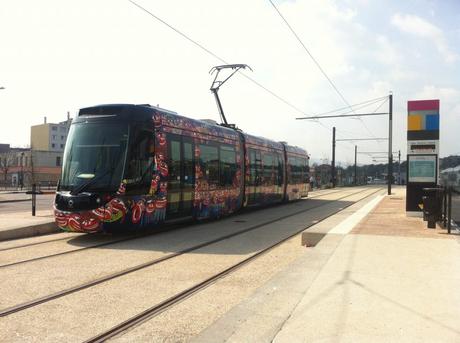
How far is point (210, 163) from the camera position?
1553cm

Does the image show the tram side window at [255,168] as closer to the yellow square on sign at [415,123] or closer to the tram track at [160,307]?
the yellow square on sign at [415,123]

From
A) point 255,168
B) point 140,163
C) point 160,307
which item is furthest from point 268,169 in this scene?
point 160,307

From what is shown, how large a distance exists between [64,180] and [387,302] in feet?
27.3

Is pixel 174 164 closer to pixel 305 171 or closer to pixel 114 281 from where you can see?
pixel 114 281

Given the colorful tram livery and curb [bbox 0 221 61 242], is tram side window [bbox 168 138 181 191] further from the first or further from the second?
curb [bbox 0 221 61 242]

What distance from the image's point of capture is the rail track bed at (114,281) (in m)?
5.39

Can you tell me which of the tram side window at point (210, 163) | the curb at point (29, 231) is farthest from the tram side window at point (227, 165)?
the curb at point (29, 231)

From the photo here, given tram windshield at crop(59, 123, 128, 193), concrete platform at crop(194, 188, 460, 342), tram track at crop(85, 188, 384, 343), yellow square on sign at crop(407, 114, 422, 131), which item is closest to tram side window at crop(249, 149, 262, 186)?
yellow square on sign at crop(407, 114, 422, 131)

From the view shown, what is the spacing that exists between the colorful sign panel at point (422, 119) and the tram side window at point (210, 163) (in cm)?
661

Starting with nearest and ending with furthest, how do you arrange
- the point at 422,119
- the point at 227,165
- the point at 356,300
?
the point at 356,300, the point at 422,119, the point at 227,165

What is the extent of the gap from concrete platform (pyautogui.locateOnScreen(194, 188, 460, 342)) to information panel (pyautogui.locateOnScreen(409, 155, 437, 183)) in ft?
23.2

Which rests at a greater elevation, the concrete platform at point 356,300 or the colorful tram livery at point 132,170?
the colorful tram livery at point 132,170

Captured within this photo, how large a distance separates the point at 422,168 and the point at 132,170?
988 cm

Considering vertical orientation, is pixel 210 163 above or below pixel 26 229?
above
